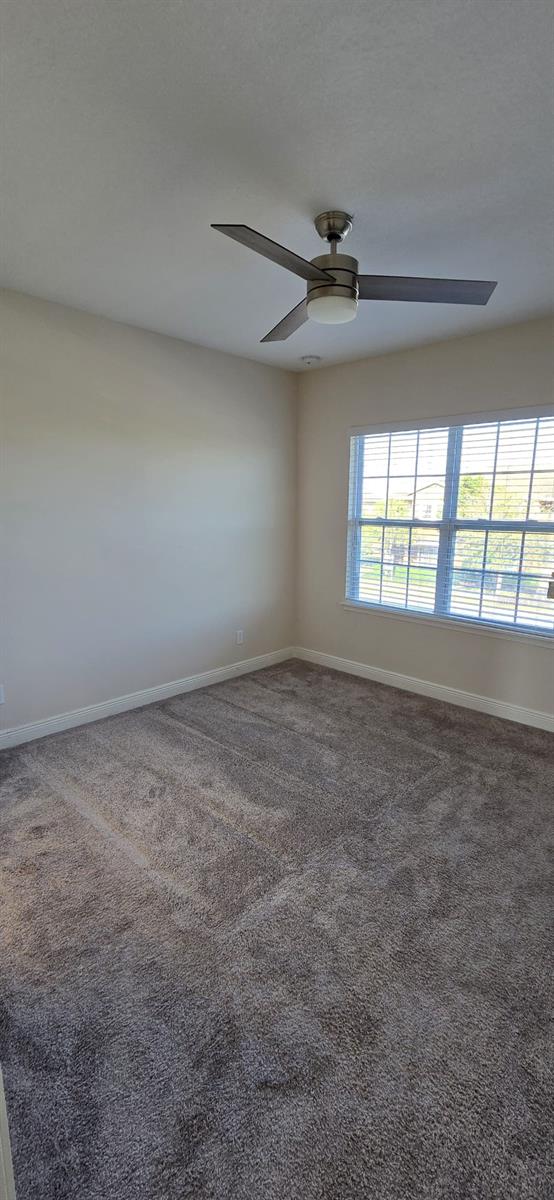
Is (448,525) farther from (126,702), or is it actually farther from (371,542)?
(126,702)

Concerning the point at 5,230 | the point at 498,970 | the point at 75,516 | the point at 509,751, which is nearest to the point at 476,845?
the point at 498,970

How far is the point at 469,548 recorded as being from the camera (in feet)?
11.9

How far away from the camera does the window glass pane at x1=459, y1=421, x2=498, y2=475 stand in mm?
3398

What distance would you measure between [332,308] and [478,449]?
6.29ft

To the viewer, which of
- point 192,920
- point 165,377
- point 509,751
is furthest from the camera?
point 165,377

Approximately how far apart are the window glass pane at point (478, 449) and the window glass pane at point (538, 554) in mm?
554

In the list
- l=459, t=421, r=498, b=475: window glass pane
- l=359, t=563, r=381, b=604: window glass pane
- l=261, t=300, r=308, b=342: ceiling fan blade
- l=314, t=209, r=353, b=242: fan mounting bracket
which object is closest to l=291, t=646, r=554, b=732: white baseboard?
l=359, t=563, r=381, b=604: window glass pane

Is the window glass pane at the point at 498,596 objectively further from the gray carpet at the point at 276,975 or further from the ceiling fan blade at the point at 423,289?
the ceiling fan blade at the point at 423,289

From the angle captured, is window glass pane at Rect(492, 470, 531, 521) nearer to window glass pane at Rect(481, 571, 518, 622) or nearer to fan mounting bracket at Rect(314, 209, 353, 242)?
window glass pane at Rect(481, 571, 518, 622)

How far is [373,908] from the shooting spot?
74.5 inches

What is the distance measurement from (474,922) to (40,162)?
3066 mm

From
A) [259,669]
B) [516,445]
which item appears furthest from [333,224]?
[259,669]

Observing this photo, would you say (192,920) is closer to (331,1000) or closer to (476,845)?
(331,1000)

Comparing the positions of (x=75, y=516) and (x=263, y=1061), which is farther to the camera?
(x=75, y=516)
